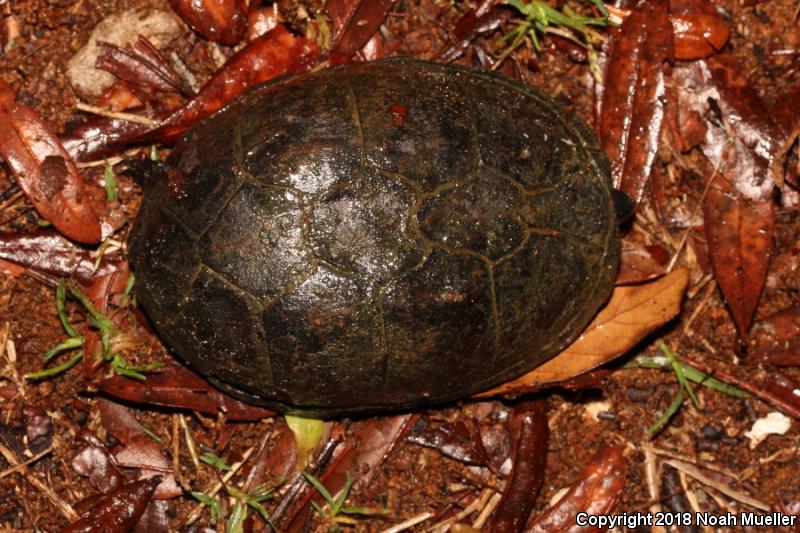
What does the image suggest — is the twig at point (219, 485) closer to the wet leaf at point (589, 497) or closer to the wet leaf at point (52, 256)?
the wet leaf at point (52, 256)

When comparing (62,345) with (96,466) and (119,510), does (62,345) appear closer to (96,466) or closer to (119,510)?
(96,466)

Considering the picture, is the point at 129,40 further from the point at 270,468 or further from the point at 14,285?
the point at 270,468

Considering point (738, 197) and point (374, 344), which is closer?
point (374, 344)

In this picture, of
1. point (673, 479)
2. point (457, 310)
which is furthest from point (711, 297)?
point (457, 310)

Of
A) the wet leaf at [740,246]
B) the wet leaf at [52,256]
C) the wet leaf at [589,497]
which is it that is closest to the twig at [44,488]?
the wet leaf at [52,256]

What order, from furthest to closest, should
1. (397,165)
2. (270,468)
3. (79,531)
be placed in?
(270,468)
(79,531)
(397,165)

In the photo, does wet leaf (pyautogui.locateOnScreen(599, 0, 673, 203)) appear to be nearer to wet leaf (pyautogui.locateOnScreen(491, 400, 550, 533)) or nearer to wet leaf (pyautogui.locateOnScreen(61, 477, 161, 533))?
wet leaf (pyautogui.locateOnScreen(491, 400, 550, 533))

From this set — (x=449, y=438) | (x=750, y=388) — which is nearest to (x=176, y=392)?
(x=449, y=438)

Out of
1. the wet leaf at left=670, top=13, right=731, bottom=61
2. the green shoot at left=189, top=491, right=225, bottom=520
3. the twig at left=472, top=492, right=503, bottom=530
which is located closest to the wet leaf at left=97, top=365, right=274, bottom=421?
the green shoot at left=189, top=491, right=225, bottom=520
